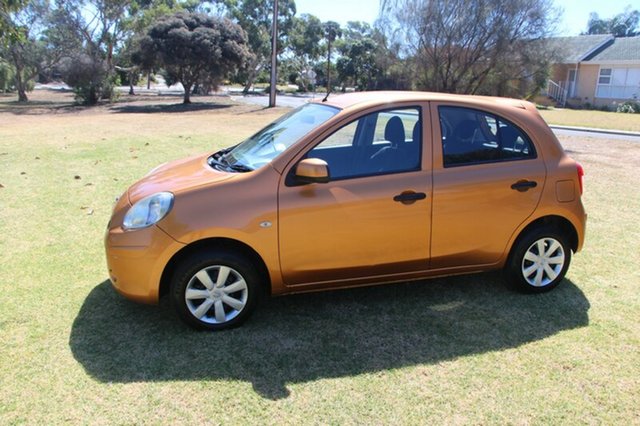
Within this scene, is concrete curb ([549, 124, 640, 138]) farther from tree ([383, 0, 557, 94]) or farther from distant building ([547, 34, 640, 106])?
distant building ([547, 34, 640, 106])

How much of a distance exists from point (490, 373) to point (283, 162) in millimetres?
2014

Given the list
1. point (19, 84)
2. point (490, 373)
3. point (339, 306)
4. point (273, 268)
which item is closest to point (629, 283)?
point (490, 373)

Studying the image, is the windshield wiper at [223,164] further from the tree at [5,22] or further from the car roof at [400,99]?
the tree at [5,22]

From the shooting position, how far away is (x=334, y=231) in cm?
374

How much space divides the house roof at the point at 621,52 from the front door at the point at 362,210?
40.5 metres

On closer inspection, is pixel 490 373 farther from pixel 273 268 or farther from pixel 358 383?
pixel 273 268

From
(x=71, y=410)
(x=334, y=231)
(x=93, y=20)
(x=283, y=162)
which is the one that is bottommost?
(x=71, y=410)

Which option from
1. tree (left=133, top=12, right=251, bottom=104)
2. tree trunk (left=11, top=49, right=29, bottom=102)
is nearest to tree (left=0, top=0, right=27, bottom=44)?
tree (left=133, top=12, right=251, bottom=104)

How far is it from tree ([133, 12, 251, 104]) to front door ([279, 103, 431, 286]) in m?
28.1

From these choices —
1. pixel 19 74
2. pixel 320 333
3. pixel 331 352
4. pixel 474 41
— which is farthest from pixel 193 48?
pixel 331 352

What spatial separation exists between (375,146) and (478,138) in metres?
0.86

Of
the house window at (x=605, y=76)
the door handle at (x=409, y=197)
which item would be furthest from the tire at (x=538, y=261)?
the house window at (x=605, y=76)

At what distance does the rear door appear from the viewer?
3965mm

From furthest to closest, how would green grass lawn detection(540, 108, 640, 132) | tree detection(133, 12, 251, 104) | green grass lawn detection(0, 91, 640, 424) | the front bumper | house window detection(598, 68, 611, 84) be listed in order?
house window detection(598, 68, 611, 84), tree detection(133, 12, 251, 104), green grass lawn detection(540, 108, 640, 132), the front bumper, green grass lawn detection(0, 91, 640, 424)
